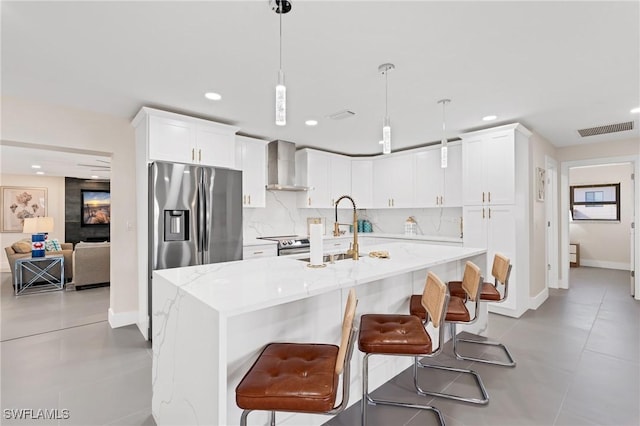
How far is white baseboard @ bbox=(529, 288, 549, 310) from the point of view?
404 centimetres

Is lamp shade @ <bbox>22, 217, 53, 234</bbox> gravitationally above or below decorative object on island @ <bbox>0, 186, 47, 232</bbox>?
below

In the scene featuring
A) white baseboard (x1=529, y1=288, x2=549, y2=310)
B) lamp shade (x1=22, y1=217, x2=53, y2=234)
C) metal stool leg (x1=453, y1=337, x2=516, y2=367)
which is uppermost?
lamp shade (x1=22, y1=217, x2=53, y2=234)

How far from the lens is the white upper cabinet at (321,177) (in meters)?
5.06

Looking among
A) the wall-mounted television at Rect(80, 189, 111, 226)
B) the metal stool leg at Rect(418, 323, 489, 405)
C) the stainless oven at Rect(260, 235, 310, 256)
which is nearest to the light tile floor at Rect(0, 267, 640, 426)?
the metal stool leg at Rect(418, 323, 489, 405)

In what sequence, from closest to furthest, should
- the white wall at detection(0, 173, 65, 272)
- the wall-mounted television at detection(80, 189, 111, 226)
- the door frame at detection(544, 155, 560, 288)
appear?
the door frame at detection(544, 155, 560, 288), the white wall at detection(0, 173, 65, 272), the wall-mounted television at detection(80, 189, 111, 226)

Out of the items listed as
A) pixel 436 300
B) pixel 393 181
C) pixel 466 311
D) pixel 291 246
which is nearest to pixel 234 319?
pixel 436 300

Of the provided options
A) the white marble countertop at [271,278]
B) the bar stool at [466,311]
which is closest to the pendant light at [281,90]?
the white marble countertop at [271,278]

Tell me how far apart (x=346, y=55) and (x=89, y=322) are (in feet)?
13.7

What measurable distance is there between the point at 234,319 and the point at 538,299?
4.47 m

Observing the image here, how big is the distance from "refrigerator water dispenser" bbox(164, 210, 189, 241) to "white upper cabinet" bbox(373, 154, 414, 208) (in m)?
3.55

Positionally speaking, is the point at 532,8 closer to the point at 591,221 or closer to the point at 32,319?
the point at 32,319

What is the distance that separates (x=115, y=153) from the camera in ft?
11.4

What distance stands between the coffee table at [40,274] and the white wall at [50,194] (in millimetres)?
3098

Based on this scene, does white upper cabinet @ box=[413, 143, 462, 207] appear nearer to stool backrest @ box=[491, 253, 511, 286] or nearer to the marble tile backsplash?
the marble tile backsplash
